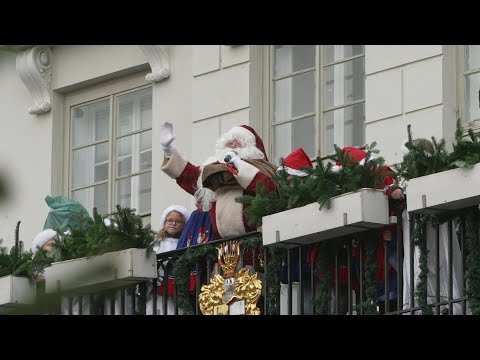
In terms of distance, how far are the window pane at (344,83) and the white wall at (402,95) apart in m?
0.24

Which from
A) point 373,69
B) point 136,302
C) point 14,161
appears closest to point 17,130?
point 373,69

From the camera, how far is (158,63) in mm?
13250

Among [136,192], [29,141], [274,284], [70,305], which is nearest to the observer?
[70,305]

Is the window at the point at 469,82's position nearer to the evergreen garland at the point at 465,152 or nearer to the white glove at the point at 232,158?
the white glove at the point at 232,158

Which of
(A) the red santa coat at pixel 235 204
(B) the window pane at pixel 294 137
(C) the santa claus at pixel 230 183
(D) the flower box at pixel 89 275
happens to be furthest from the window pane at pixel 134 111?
(D) the flower box at pixel 89 275

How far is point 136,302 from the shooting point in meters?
9.64

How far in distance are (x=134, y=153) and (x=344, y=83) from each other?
253 cm

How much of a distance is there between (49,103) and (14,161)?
11.9 m

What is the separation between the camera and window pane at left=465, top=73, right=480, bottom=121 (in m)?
10.9

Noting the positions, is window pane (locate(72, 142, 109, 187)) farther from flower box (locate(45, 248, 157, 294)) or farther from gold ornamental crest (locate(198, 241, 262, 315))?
flower box (locate(45, 248, 157, 294))

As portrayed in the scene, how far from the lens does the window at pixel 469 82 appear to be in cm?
1089

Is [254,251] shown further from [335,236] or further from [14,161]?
[14,161]

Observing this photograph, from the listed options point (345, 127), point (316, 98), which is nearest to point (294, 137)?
point (316, 98)

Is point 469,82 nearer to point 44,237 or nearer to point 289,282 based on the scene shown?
point 289,282
